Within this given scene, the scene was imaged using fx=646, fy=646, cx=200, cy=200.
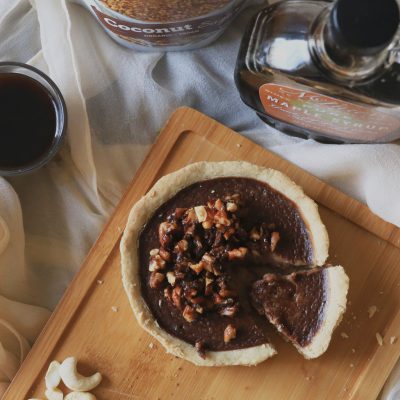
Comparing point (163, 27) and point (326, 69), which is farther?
point (163, 27)

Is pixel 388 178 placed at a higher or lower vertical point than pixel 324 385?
higher

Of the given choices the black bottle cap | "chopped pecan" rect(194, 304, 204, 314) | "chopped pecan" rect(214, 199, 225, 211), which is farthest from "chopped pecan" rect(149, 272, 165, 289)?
the black bottle cap

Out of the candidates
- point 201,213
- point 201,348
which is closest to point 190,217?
point 201,213

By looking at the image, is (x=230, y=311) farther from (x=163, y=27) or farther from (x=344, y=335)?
(x=163, y=27)

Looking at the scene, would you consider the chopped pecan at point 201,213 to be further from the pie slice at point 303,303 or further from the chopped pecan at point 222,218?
the pie slice at point 303,303

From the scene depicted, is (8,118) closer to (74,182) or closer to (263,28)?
(74,182)

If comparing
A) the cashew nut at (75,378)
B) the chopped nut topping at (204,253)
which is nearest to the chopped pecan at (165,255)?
the chopped nut topping at (204,253)

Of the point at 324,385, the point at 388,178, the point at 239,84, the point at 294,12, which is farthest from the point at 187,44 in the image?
the point at 324,385
